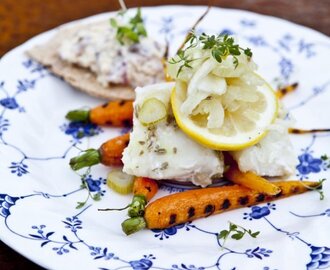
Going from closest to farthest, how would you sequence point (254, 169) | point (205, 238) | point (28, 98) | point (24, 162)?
point (205, 238), point (254, 169), point (24, 162), point (28, 98)

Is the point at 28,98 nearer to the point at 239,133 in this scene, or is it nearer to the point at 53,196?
the point at 53,196

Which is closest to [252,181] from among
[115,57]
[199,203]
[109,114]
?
[199,203]

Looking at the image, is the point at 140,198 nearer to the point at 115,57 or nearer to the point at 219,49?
the point at 219,49

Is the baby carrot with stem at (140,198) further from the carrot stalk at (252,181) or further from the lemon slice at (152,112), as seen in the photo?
the carrot stalk at (252,181)

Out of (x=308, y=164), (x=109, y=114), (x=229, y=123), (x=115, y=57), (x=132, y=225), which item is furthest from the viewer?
(x=115, y=57)

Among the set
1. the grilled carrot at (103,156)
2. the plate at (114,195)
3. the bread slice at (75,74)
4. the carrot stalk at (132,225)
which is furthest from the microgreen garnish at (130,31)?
the carrot stalk at (132,225)

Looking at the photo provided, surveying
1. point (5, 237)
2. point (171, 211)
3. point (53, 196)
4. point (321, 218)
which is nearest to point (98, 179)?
point (53, 196)

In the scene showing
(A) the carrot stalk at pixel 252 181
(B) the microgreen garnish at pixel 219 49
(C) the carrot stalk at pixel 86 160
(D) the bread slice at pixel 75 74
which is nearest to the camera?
(B) the microgreen garnish at pixel 219 49
